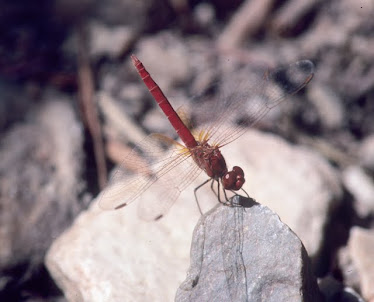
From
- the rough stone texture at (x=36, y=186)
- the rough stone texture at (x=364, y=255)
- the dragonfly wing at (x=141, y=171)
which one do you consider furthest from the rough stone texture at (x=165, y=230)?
the rough stone texture at (x=36, y=186)

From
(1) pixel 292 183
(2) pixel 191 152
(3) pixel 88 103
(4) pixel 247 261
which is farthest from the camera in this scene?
(3) pixel 88 103

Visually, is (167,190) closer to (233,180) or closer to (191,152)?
(191,152)

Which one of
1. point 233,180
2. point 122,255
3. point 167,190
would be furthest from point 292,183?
point 122,255

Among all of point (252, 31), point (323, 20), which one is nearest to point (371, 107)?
point (323, 20)

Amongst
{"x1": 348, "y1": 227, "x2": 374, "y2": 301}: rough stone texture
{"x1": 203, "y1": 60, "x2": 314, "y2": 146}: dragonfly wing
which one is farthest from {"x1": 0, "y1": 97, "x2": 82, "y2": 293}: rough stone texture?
{"x1": 348, "y1": 227, "x2": 374, "y2": 301}: rough stone texture

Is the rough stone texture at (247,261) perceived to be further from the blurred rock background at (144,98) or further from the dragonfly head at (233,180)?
the blurred rock background at (144,98)

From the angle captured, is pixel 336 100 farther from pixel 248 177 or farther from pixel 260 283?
pixel 260 283

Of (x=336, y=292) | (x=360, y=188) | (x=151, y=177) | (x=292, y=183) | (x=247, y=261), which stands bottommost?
(x=360, y=188)
